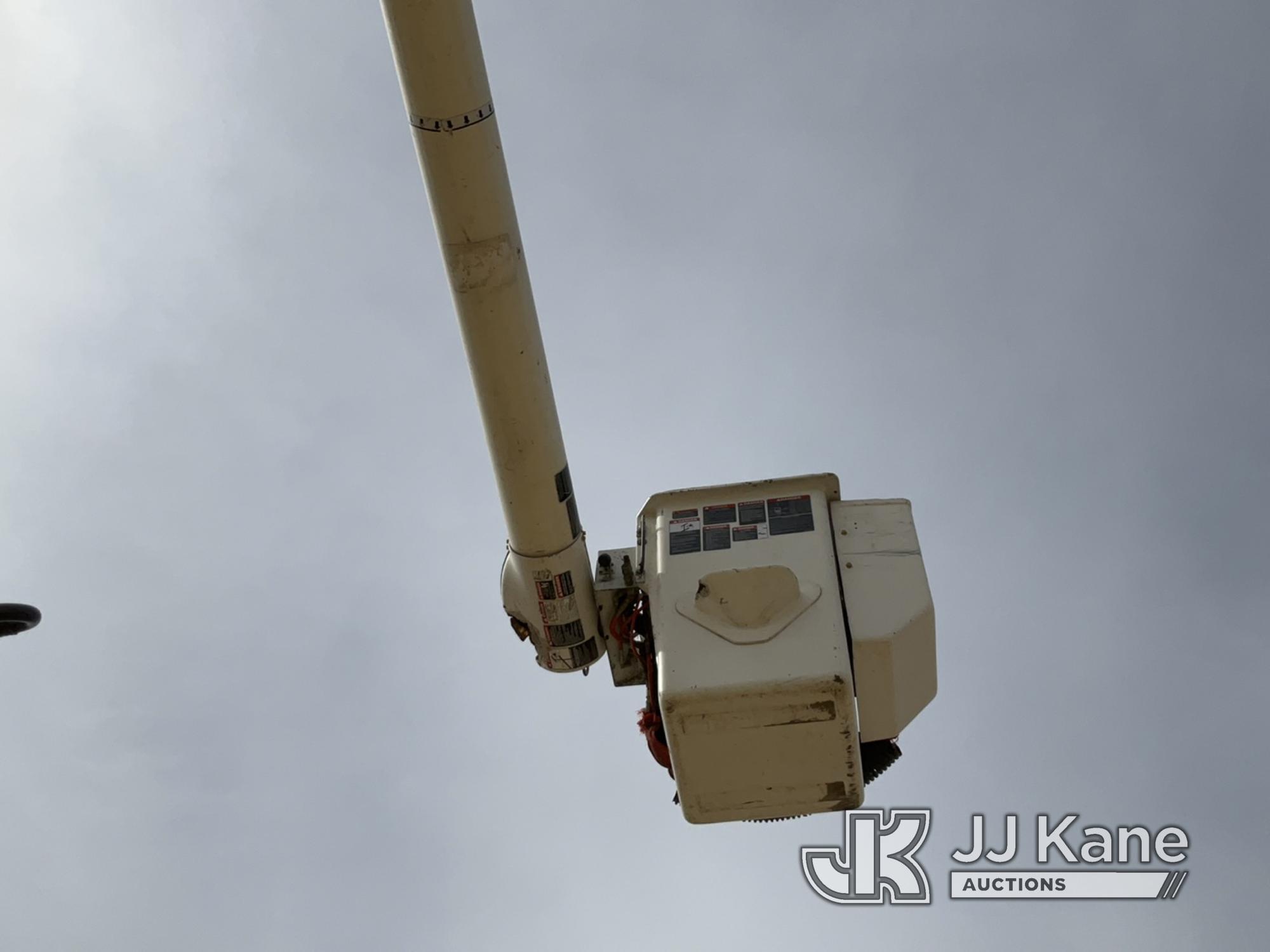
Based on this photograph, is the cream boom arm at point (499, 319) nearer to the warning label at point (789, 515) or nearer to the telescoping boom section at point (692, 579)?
the telescoping boom section at point (692, 579)

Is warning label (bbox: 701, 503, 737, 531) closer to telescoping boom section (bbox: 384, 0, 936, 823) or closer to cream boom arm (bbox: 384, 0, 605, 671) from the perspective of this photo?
telescoping boom section (bbox: 384, 0, 936, 823)

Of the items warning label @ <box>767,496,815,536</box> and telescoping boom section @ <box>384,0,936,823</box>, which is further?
warning label @ <box>767,496,815,536</box>

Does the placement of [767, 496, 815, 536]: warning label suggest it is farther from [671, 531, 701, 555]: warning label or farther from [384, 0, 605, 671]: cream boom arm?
[384, 0, 605, 671]: cream boom arm

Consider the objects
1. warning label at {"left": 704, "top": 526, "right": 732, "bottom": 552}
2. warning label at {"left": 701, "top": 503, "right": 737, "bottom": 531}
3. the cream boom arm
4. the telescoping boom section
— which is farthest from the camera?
warning label at {"left": 701, "top": 503, "right": 737, "bottom": 531}

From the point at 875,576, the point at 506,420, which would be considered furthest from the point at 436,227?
the point at 875,576

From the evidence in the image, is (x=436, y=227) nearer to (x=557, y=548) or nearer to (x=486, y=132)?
(x=486, y=132)

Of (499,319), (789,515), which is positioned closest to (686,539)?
(789,515)

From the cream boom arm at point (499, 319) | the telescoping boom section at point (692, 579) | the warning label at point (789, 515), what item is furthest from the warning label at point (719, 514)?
the cream boom arm at point (499, 319)

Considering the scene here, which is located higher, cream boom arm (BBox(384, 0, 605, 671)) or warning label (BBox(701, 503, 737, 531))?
cream boom arm (BBox(384, 0, 605, 671))

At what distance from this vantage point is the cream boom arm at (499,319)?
967 cm

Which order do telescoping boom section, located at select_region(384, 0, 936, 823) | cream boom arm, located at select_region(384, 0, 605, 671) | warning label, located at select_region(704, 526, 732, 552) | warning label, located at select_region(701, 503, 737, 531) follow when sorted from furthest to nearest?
1. warning label, located at select_region(701, 503, 737, 531)
2. warning label, located at select_region(704, 526, 732, 552)
3. telescoping boom section, located at select_region(384, 0, 936, 823)
4. cream boom arm, located at select_region(384, 0, 605, 671)

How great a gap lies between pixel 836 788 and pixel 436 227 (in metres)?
4.72

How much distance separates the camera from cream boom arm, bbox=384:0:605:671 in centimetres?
967

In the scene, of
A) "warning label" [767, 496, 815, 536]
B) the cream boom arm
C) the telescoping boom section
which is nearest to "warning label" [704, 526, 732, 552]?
the telescoping boom section
